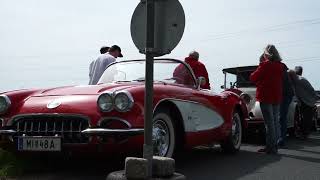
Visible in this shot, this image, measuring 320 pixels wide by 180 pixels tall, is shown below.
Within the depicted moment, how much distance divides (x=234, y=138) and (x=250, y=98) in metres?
2.58

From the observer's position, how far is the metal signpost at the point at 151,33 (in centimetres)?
459

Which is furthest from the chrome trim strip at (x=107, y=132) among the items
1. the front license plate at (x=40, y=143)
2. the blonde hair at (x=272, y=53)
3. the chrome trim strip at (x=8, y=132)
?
the blonde hair at (x=272, y=53)

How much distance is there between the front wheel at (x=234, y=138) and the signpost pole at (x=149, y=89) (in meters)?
3.52

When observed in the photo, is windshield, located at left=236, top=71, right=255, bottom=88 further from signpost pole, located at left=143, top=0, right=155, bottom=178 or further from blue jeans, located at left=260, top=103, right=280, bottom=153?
signpost pole, located at left=143, top=0, right=155, bottom=178

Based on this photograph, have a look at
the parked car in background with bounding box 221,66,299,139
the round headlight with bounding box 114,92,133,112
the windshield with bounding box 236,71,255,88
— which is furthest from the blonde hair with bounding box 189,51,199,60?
the round headlight with bounding box 114,92,133,112

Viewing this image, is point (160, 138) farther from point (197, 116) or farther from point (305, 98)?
point (305, 98)

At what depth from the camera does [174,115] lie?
20.2 ft

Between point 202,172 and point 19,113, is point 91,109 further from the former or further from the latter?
point 202,172

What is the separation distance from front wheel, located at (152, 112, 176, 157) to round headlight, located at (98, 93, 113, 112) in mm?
599

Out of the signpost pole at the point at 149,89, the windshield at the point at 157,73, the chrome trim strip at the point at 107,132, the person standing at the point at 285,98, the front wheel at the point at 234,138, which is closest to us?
the signpost pole at the point at 149,89

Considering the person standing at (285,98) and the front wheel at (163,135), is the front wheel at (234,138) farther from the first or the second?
the front wheel at (163,135)

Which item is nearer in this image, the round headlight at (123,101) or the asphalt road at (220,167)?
the round headlight at (123,101)

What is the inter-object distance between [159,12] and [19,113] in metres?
2.00

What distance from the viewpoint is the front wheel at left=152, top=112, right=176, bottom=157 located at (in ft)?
18.8
